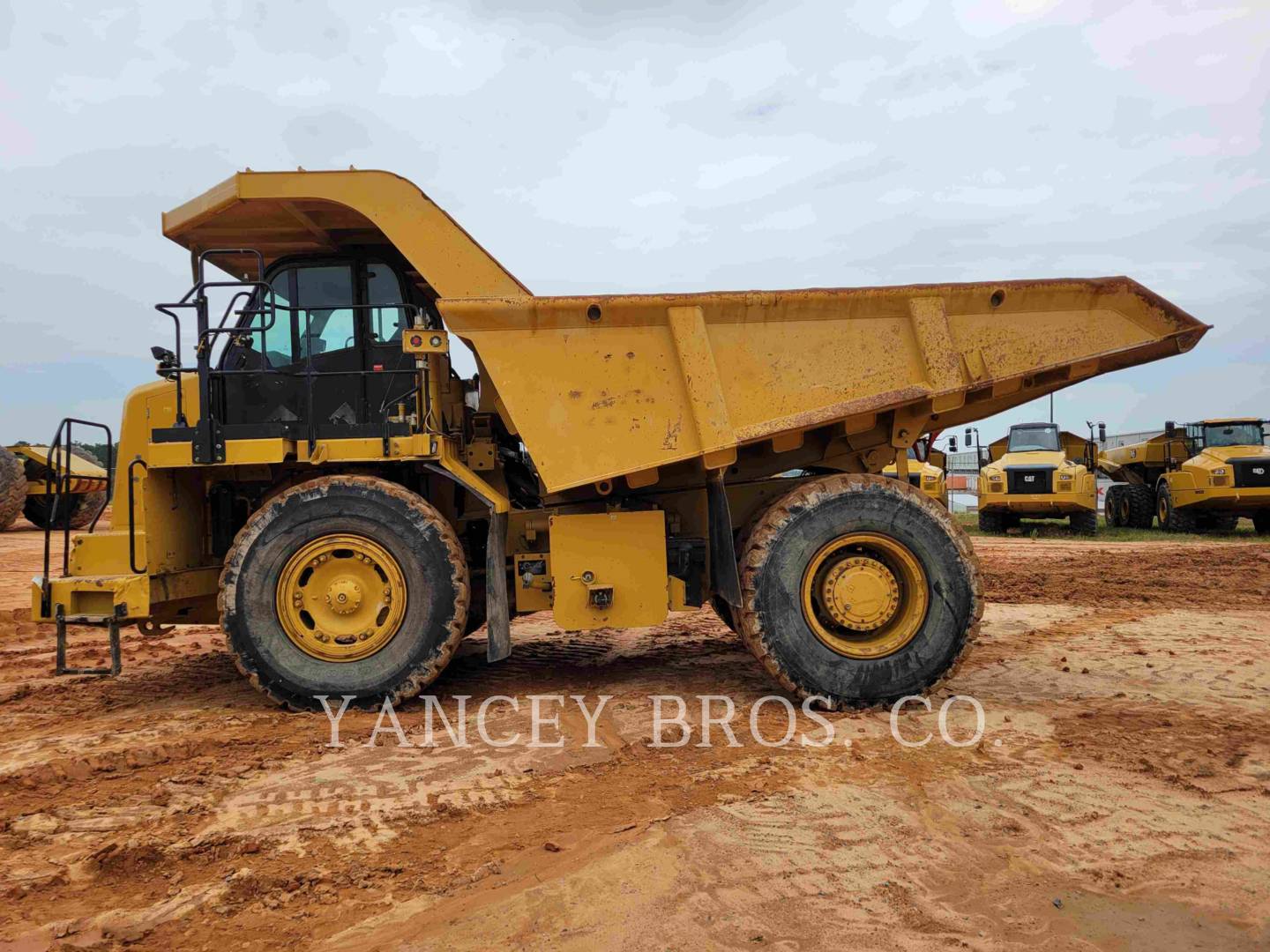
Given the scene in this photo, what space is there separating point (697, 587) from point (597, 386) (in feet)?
4.69

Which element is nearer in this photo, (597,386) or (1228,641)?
(597,386)

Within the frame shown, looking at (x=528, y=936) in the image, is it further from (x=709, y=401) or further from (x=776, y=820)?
(x=709, y=401)

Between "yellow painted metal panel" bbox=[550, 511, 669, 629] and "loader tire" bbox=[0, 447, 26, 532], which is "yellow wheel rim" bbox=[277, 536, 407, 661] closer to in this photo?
"yellow painted metal panel" bbox=[550, 511, 669, 629]

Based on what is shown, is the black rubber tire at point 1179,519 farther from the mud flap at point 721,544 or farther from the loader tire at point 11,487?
the loader tire at point 11,487

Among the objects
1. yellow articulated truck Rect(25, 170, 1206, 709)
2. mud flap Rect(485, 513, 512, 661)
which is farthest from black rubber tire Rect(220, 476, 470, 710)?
mud flap Rect(485, 513, 512, 661)

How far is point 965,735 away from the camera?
4117mm

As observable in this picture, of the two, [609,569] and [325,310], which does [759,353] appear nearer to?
[609,569]

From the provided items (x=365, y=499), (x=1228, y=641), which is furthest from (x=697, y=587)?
(x=1228, y=641)

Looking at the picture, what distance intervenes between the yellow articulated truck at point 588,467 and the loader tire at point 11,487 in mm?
14532

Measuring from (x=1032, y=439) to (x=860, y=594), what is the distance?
15.1m

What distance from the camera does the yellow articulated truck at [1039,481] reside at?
16438mm

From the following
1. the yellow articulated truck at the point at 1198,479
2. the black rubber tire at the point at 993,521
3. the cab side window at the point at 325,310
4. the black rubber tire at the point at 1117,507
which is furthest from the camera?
the black rubber tire at the point at 1117,507

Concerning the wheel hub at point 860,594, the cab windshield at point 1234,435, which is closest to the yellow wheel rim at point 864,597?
the wheel hub at point 860,594

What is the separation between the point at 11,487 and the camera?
16.3 meters
